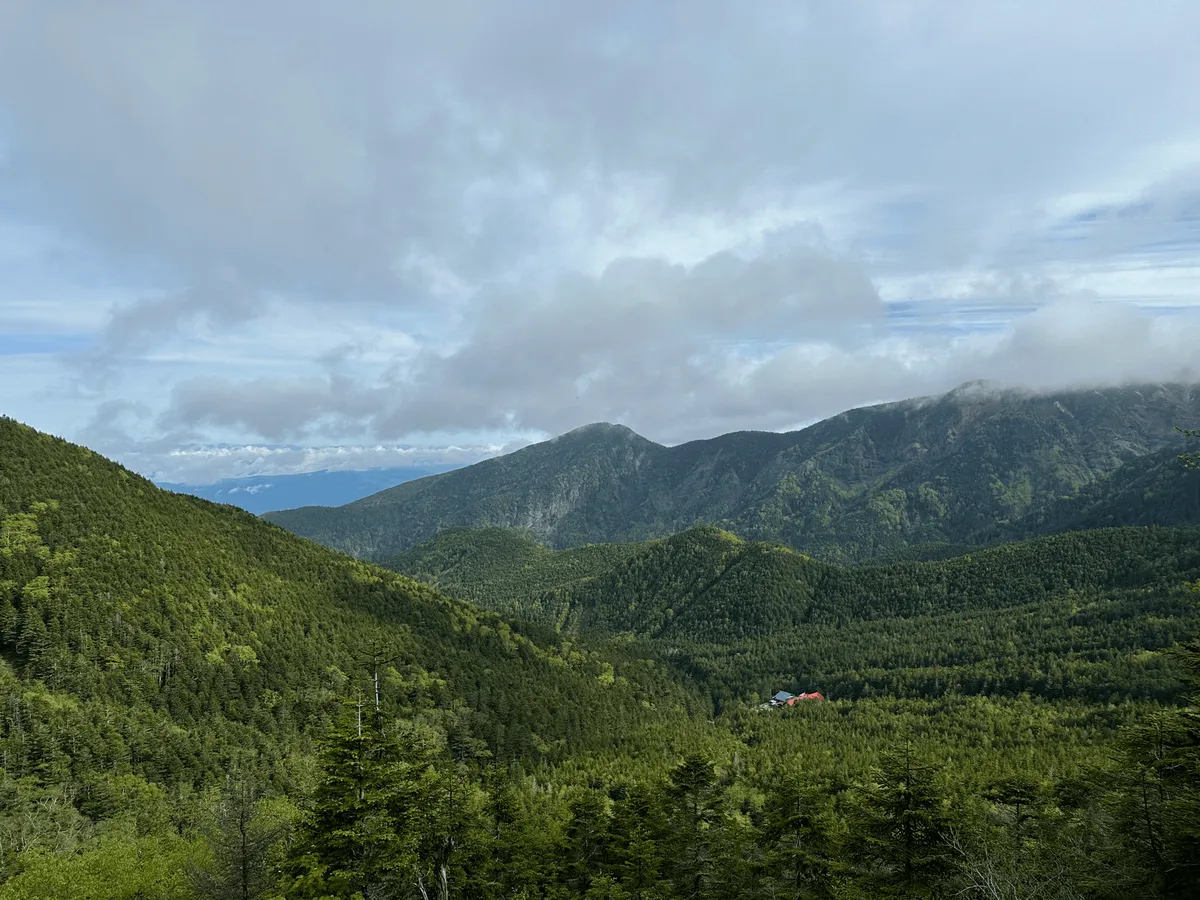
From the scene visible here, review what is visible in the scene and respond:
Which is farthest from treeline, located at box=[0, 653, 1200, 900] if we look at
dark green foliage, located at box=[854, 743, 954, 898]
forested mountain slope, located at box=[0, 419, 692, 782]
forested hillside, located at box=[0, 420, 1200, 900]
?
forested mountain slope, located at box=[0, 419, 692, 782]

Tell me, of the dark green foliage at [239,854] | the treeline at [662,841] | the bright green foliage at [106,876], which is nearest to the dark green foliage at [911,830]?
the treeline at [662,841]

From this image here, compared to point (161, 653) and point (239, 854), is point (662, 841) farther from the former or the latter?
point (161, 653)

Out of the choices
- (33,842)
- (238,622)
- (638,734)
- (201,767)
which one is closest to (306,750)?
(201,767)

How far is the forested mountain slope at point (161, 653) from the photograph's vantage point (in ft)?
350

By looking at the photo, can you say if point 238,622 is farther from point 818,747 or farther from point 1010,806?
point 1010,806

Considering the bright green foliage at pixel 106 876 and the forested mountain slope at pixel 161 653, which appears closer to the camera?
the bright green foliage at pixel 106 876

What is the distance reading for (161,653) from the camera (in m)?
134

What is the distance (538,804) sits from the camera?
345 feet

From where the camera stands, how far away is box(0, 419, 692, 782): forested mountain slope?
350 feet

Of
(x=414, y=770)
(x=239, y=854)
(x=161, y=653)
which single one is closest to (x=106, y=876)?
(x=239, y=854)

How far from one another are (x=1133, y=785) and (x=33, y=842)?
98.7 meters

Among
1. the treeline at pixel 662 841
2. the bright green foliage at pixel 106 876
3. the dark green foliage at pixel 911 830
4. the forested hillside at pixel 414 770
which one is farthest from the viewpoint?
the bright green foliage at pixel 106 876

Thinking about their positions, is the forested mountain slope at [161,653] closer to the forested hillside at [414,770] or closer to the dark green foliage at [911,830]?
the forested hillside at [414,770]

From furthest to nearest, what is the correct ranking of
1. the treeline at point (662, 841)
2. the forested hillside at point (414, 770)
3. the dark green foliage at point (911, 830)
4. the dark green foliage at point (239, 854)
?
the dark green foliage at point (239, 854), the dark green foliage at point (911, 830), the forested hillside at point (414, 770), the treeline at point (662, 841)
